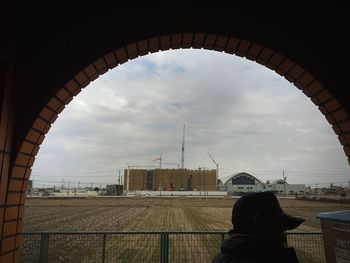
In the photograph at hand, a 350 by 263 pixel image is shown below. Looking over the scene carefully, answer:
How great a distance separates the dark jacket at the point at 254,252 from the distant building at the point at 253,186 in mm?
94241

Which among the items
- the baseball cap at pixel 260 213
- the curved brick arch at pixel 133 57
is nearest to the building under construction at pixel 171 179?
the curved brick arch at pixel 133 57

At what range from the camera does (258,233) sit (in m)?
1.31

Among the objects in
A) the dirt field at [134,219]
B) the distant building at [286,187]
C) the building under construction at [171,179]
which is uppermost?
the building under construction at [171,179]

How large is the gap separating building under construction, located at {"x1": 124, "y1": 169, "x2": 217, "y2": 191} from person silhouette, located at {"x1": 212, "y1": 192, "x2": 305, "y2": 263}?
107 m

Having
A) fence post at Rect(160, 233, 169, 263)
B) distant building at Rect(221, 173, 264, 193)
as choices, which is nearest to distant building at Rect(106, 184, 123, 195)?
distant building at Rect(221, 173, 264, 193)

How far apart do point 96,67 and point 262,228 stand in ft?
7.11

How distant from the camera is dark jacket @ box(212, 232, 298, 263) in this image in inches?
49.3

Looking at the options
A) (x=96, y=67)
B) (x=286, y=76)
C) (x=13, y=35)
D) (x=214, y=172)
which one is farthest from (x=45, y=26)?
(x=214, y=172)

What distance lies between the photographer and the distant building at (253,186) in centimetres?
9375

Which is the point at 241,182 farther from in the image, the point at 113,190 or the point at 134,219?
the point at 134,219

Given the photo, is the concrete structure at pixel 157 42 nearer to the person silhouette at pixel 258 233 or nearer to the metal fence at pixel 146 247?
the person silhouette at pixel 258 233

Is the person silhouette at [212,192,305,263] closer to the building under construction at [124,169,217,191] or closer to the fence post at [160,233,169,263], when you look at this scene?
the fence post at [160,233,169,263]

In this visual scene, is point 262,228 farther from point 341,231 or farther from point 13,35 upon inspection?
point 13,35

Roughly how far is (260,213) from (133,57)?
2.17 meters
